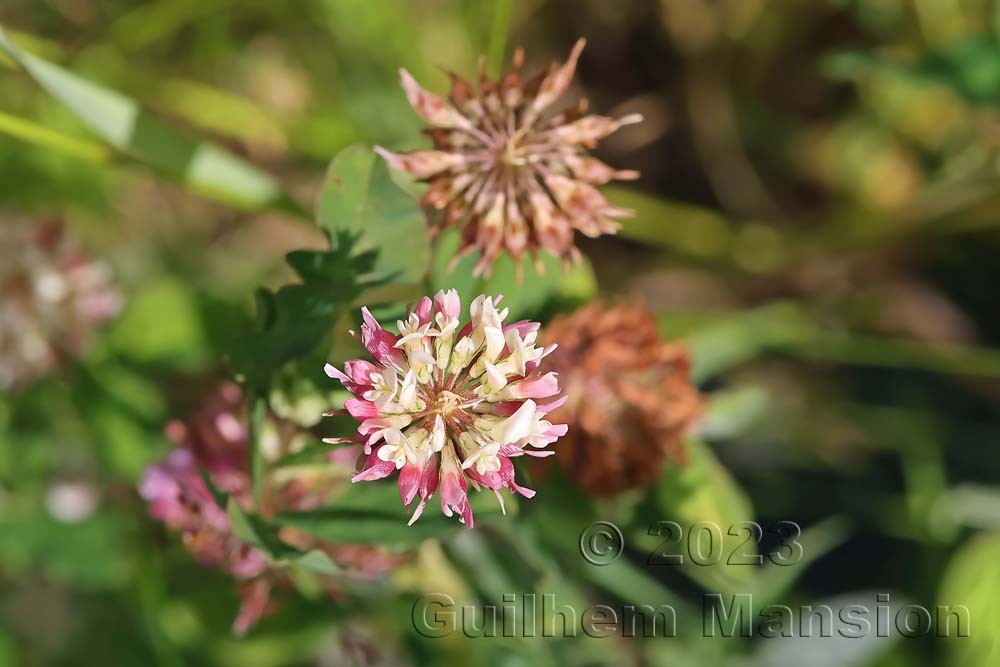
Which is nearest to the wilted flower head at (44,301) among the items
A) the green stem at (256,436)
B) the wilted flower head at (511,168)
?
the green stem at (256,436)

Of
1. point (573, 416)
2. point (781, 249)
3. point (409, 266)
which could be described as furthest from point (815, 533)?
point (409, 266)

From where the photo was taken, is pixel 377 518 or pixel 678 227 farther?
pixel 678 227

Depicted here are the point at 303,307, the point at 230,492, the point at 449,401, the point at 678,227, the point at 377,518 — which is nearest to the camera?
the point at 449,401

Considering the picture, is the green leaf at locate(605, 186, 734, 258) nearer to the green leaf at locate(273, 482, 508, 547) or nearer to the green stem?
the green leaf at locate(273, 482, 508, 547)

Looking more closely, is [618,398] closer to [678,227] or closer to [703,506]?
[703,506]

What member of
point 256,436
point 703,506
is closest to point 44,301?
point 256,436

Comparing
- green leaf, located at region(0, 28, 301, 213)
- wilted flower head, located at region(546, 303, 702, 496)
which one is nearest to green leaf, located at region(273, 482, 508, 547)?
wilted flower head, located at region(546, 303, 702, 496)

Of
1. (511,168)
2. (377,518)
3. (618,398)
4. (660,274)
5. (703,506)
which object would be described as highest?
(660,274)
